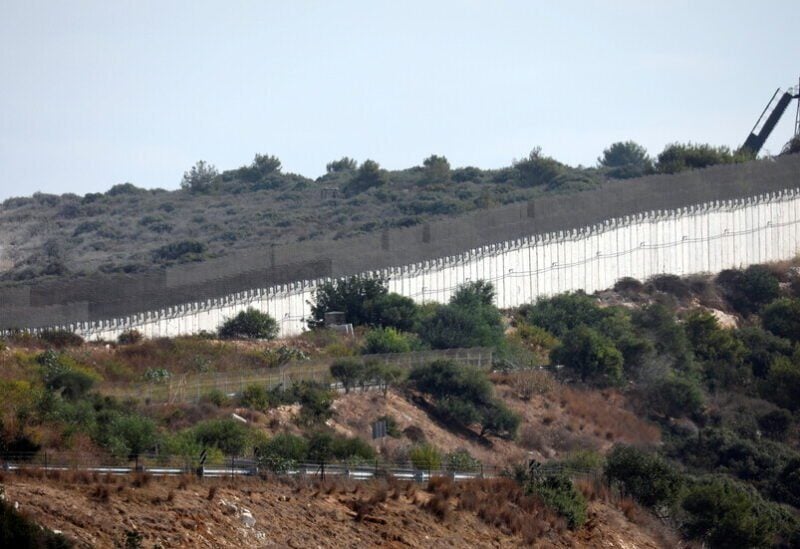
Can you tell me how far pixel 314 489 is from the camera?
32250 mm

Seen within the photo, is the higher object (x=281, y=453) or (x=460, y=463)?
(x=281, y=453)

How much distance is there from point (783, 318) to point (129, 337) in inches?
1113

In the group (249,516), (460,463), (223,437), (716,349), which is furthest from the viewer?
(716,349)

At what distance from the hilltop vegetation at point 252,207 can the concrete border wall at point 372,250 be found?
1645cm

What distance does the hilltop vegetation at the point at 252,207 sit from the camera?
107125 millimetres

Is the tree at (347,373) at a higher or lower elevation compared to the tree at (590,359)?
higher

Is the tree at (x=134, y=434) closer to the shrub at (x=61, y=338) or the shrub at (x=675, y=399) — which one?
the shrub at (x=61, y=338)

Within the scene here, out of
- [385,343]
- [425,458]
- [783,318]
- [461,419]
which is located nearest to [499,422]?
[461,419]

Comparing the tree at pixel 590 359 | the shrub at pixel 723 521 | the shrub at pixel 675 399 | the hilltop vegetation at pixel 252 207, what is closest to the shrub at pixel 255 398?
the shrub at pixel 723 521

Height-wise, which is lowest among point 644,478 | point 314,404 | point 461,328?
point 644,478

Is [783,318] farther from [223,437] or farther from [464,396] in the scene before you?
[223,437]

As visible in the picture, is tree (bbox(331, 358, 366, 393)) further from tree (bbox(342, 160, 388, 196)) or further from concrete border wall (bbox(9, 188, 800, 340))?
tree (bbox(342, 160, 388, 196))

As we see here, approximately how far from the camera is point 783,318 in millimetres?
74875

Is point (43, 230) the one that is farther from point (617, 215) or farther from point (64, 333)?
point (64, 333)
